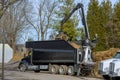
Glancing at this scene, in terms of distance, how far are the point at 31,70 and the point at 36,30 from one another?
39033 mm

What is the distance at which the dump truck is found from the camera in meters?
42.1

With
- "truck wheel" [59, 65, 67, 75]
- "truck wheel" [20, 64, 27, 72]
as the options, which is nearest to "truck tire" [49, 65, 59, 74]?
"truck wheel" [59, 65, 67, 75]

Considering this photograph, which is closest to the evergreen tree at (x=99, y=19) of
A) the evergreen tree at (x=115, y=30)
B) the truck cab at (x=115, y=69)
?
the evergreen tree at (x=115, y=30)

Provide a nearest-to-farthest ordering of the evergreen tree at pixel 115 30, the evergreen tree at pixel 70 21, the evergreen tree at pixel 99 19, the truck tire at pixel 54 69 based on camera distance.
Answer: the truck tire at pixel 54 69
the evergreen tree at pixel 115 30
the evergreen tree at pixel 99 19
the evergreen tree at pixel 70 21

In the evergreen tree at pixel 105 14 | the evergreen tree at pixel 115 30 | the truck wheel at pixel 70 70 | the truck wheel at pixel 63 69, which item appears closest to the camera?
the truck wheel at pixel 70 70

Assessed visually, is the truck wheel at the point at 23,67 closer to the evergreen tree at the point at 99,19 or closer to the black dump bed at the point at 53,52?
the black dump bed at the point at 53,52

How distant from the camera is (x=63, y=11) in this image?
66625mm

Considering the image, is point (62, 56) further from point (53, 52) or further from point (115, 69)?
point (115, 69)

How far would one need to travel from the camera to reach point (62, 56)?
A: 42750 mm

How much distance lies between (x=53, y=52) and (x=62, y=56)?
140 cm

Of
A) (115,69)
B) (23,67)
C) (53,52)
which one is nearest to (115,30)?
(23,67)

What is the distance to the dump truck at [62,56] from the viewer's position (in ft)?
138

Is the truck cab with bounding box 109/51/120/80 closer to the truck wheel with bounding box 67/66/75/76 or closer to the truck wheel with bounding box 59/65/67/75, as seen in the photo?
the truck wheel with bounding box 67/66/75/76

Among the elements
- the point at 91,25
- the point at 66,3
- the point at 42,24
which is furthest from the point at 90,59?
the point at 42,24
